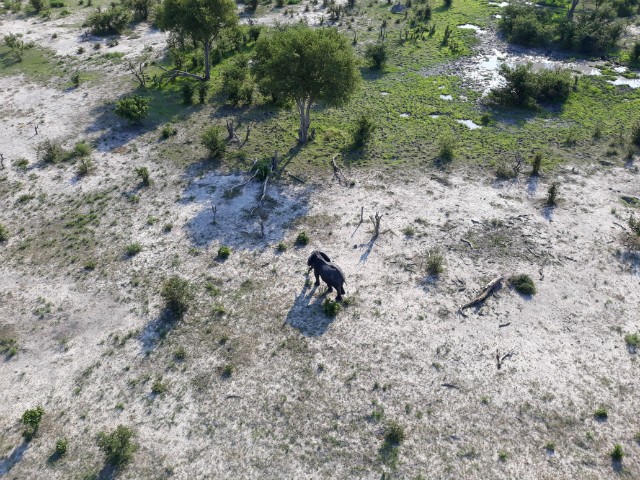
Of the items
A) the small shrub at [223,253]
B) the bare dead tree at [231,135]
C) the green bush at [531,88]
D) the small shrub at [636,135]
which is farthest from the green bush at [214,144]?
the small shrub at [636,135]

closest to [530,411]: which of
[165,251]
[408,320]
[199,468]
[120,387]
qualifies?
[408,320]

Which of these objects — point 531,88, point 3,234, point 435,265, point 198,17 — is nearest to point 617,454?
point 435,265

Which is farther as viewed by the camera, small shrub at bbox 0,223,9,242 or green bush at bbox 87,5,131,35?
green bush at bbox 87,5,131,35

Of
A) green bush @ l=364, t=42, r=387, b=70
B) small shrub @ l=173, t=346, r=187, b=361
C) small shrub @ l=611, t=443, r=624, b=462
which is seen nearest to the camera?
small shrub @ l=611, t=443, r=624, b=462

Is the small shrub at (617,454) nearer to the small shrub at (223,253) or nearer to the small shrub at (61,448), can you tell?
Answer: the small shrub at (223,253)

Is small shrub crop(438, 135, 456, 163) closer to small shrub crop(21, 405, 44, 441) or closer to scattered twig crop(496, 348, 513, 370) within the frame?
scattered twig crop(496, 348, 513, 370)

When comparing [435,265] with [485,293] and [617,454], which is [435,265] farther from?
[617,454]

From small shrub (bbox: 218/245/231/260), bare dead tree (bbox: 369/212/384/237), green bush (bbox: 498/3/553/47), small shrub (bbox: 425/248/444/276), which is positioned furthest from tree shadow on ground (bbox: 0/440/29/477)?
green bush (bbox: 498/3/553/47)
